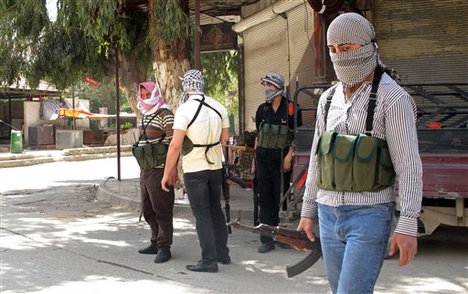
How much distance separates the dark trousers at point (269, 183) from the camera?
645 centimetres

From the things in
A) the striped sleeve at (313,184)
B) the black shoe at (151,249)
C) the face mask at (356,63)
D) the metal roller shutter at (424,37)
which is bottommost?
the black shoe at (151,249)

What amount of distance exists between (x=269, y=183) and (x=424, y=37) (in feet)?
16.0

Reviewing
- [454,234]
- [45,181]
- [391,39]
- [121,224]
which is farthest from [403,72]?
[45,181]

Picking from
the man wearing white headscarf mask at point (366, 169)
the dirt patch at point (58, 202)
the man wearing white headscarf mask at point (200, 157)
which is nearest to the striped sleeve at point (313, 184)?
the man wearing white headscarf mask at point (366, 169)

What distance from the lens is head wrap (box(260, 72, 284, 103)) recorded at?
634 centimetres

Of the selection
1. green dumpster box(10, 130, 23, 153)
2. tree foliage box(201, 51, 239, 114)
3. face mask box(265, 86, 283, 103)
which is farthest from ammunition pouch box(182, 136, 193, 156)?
green dumpster box(10, 130, 23, 153)

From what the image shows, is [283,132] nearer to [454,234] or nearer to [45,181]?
[454,234]

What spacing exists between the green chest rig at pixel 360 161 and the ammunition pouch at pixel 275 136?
3625 mm

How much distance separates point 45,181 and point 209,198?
10.5m

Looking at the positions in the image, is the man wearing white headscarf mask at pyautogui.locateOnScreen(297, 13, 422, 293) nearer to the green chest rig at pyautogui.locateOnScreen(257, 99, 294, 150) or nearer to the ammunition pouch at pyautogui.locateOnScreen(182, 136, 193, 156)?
the ammunition pouch at pyautogui.locateOnScreen(182, 136, 193, 156)

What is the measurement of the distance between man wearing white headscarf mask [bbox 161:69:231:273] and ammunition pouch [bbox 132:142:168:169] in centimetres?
38

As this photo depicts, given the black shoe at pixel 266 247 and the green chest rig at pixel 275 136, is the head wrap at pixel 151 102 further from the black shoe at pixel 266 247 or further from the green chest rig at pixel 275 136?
the black shoe at pixel 266 247

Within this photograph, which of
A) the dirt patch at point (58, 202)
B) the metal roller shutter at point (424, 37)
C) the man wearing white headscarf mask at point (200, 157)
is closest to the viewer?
the man wearing white headscarf mask at point (200, 157)

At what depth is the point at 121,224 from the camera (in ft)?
27.6
